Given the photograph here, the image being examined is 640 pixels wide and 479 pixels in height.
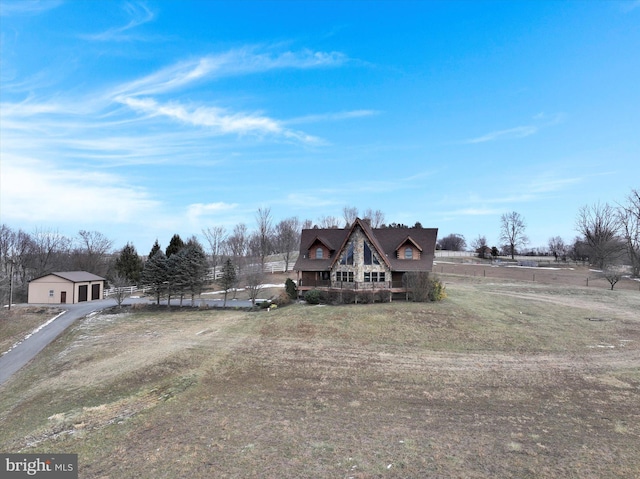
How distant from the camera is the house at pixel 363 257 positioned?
33.0 metres

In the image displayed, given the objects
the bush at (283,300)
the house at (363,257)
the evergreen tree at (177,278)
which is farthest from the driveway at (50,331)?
the house at (363,257)

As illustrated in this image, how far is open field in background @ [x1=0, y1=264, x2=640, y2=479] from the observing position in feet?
33.8

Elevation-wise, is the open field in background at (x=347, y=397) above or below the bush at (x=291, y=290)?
below

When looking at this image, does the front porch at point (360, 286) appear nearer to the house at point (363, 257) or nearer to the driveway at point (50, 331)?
the house at point (363, 257)

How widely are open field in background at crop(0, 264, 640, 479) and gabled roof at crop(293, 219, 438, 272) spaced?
6.63 metres

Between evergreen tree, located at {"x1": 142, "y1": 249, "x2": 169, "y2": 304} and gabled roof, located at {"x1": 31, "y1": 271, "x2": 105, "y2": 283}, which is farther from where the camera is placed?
gabled roof, located at {"x1": 31, "y1": 271, "x2": 105, "y2": 283}

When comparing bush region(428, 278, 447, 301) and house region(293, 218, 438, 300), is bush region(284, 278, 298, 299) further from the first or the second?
bush region(428, 278, 447, 301)

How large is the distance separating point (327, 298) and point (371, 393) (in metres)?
17.5

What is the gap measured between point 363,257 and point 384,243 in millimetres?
4543

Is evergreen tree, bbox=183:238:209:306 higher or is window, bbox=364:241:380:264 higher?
window, bbox=364:241:380:264

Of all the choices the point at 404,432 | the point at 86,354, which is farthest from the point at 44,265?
the point at 404,432

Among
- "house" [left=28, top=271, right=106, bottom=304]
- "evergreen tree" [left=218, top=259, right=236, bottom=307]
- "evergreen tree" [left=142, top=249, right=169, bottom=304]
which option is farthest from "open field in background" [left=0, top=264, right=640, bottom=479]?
"house" [left=28, top=271, right=106, bottom=304]

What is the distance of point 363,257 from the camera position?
108 feet

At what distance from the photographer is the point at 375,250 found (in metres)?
33.2
